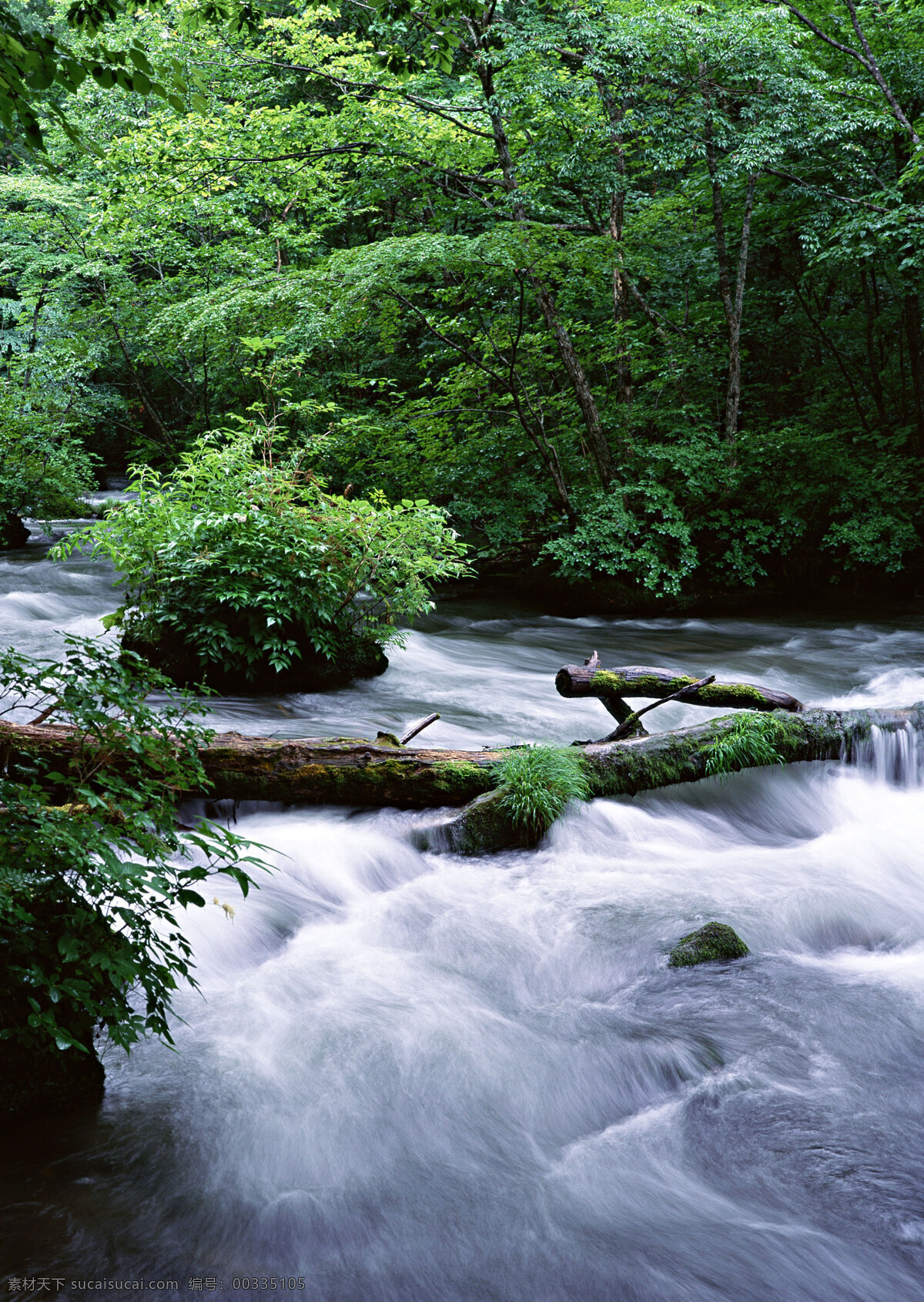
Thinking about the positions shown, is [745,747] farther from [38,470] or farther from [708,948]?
[38,470]

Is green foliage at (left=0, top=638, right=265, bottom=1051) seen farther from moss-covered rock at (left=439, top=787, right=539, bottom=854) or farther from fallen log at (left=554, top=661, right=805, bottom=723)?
fallen log at (left=554, top=661, right=805, bottom=723)

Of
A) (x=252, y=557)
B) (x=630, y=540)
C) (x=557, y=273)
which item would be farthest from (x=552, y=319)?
(x=252, y=557)

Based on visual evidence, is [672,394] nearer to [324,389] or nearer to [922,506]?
[922,506]

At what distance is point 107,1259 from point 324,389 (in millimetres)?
14335

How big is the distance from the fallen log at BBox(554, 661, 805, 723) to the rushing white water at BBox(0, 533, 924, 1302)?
513 mm

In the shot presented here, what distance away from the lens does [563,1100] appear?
3363mm

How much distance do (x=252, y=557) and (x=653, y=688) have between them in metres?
3.73

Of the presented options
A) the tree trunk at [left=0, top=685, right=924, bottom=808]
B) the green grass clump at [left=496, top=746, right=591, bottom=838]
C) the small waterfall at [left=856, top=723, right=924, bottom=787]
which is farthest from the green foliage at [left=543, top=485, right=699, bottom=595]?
the green grass clump at [left=496, top=746, right=591, bottom=838]

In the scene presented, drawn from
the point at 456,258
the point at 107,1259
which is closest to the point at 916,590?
the point at 456,258

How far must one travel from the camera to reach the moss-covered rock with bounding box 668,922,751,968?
4102 millimetres

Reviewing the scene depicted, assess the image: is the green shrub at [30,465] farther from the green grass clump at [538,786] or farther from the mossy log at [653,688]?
the green grass clump at [538,786]

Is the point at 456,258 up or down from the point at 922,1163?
up

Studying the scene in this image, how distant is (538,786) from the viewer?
509 cm

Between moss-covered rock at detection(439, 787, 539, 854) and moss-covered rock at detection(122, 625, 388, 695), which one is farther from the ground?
moss-covered rock at detection(122, 625, 388, 695)
